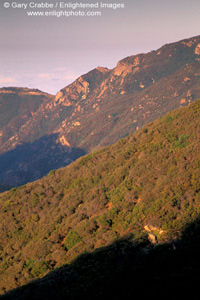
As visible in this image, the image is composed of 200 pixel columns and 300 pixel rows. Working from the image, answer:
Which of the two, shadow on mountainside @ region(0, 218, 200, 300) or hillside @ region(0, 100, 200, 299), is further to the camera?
hillside @ region(0, 100, 200, 299)

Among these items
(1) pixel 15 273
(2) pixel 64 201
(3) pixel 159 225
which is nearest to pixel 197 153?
(3) pixel 159 225

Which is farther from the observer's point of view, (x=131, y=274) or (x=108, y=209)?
(x=108, y=209)

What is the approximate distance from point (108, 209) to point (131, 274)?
2569cm

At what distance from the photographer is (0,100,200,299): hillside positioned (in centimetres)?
3462

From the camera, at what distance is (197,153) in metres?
46.8

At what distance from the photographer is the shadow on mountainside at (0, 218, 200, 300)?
2011 cm

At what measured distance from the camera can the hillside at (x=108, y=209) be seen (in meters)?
34.6

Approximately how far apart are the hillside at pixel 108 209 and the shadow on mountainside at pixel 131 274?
242mm

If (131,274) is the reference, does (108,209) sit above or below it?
below

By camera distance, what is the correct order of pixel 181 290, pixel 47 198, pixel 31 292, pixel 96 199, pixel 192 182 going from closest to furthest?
pixel 181 290, pixel 31 292, pixel 192 182, pixel 96 199, pixel 47 198

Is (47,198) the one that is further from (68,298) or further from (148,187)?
(68,298)

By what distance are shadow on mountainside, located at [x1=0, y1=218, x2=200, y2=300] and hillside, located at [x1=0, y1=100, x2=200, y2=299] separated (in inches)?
9.5

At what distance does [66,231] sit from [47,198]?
18.2 meters

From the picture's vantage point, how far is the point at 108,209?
50531 millimetres
